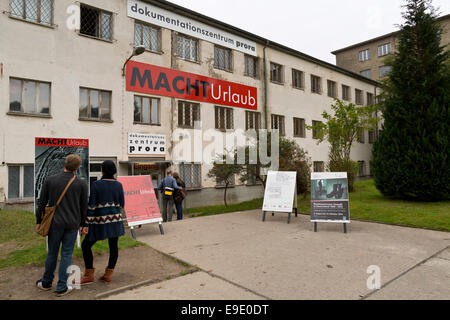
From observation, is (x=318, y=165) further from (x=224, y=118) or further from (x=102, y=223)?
(x=102, y=223)

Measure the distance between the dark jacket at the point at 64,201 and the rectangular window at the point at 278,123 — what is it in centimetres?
1785

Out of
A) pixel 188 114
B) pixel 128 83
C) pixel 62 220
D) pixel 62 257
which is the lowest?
pixel 62 257

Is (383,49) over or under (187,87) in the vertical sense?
over

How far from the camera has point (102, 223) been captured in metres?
4.12

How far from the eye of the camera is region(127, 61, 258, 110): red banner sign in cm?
1454

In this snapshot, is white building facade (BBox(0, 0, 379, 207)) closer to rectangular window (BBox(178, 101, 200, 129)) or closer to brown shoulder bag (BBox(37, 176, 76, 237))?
rectangular window (BBox(178, 101, 200, 129))

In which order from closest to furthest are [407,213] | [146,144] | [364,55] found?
[407,213] < [146,144] < [364,55]

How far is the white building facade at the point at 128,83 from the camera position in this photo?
37.6 ft

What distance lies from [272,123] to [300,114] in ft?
11.0

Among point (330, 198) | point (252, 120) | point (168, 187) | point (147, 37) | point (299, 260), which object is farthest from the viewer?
point (252, 120)

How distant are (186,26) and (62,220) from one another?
15110 mm

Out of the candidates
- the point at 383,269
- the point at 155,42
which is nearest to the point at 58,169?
the point at 383,269

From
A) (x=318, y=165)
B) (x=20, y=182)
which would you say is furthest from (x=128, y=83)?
(x=318, y=165)

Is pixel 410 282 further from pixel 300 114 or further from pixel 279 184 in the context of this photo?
pixel 300 114
